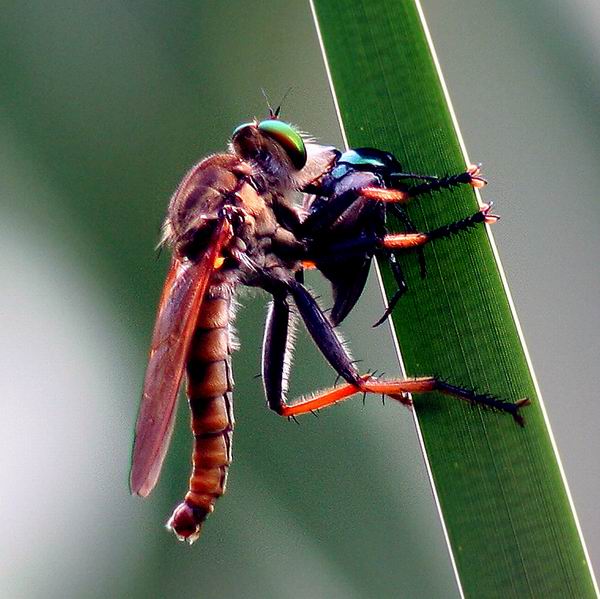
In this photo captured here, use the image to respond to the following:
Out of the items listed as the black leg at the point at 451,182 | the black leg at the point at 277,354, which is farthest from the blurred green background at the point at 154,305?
the black leg at the point at 451,182

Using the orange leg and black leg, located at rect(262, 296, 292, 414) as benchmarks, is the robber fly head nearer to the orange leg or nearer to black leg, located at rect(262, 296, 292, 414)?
black leg, located at rect(262, 296, 292, 414)

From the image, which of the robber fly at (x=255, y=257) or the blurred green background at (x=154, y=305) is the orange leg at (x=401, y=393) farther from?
the blurred green background at (x=154, y=305)

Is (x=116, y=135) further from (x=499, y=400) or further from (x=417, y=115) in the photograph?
(x=499, y=400)

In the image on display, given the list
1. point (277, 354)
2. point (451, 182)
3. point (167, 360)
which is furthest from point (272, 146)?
point (451, 182)

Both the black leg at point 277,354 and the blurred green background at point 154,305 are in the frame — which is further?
the blurred green background at point 154,305

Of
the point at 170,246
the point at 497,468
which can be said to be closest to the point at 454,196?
the point at 497,468

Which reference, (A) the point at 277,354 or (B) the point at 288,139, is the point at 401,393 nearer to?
(A) the point at 277,354

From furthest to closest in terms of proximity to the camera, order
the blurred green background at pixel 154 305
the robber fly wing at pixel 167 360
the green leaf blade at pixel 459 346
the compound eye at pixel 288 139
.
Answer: the blurred green background at pixel 154 305 → the compound eye at pixel 288 139 → the robber fly wing at pixel 167 360 → the green leaf blade at pixel 459 346
